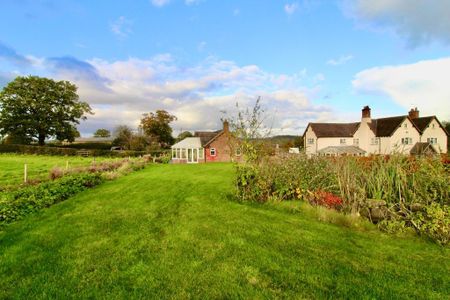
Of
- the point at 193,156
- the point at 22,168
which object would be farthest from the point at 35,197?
the point at 193,156

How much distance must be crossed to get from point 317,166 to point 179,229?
234 inches

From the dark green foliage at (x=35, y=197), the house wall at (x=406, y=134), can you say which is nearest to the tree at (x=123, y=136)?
the dark green foliage at (x=35, y=197)

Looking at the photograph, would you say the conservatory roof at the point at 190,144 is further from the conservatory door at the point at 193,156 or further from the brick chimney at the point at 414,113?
the brick chimney at the point at 414,113

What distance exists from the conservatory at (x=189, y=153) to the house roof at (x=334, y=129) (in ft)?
68.3

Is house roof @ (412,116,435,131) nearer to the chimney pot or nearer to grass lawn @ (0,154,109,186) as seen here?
the chimney pot

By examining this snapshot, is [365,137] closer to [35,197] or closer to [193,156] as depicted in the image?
[193,156]

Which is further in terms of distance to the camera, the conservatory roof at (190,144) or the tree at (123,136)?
the tree at (123,136)

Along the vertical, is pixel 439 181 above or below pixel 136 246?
above

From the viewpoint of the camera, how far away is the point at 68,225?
6.87 metres

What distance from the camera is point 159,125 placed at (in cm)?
6700

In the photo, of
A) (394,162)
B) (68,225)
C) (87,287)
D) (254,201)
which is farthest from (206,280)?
(394,162)

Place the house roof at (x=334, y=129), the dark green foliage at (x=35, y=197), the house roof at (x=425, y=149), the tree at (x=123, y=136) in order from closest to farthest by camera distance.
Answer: the dark green foliage at (x=35, y=197) < the house roof at (x=425, y=149) < the house roof at (x=334, y=129) < the tree at (x=123, y=136)

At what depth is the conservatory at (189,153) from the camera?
38812mm

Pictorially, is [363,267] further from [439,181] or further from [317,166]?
[317,166]
